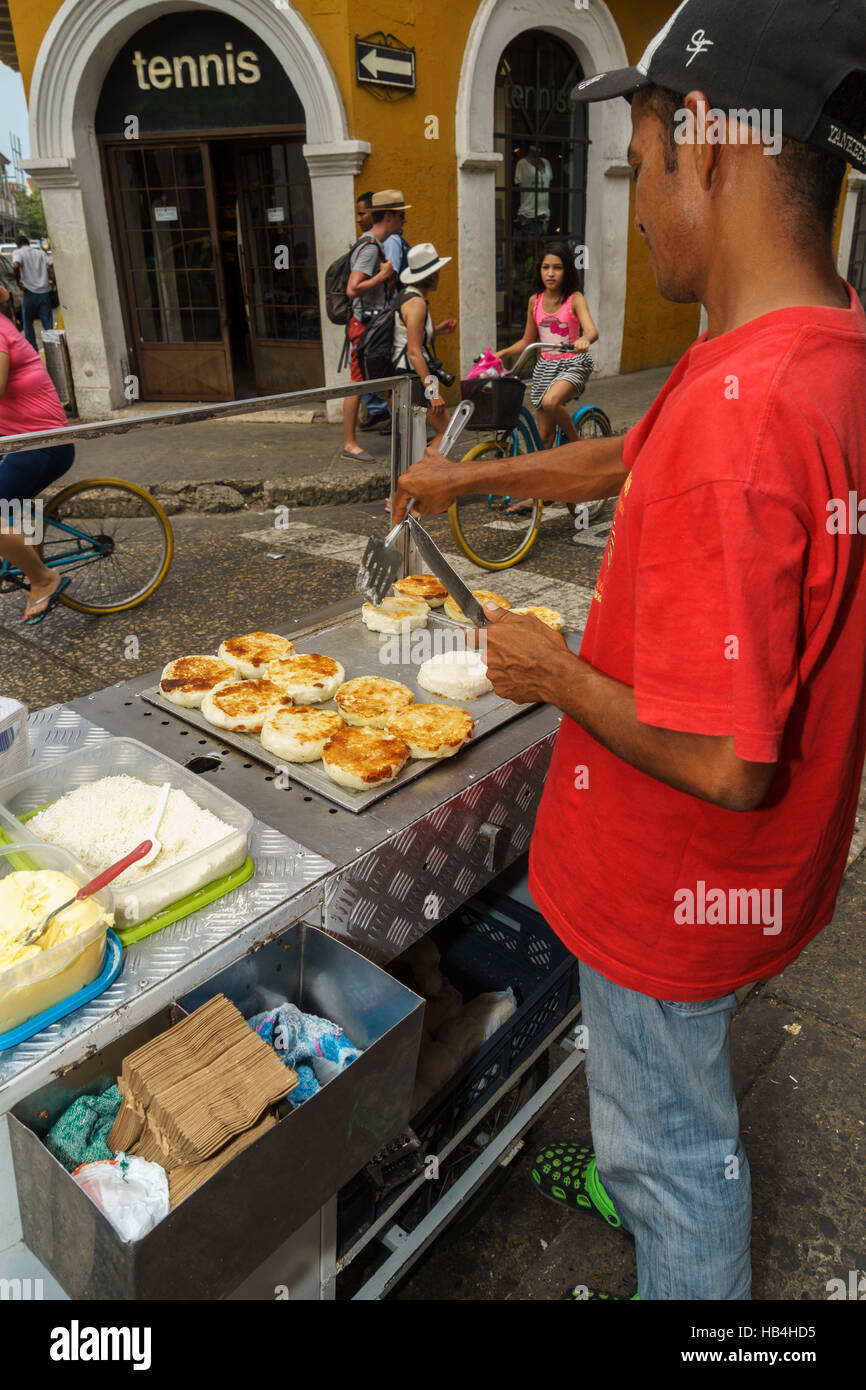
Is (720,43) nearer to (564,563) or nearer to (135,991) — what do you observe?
(135,991)

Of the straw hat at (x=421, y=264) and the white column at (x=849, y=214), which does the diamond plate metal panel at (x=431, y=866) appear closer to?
the straw hat at (x=421, y=264)

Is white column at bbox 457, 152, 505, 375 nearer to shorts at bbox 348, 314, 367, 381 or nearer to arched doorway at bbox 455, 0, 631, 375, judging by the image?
arched doorway at bbox 455, 0, 631, 375

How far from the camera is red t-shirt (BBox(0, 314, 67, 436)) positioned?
16.0ft

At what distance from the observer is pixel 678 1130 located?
163 centimetres

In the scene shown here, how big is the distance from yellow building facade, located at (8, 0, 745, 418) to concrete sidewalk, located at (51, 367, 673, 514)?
0.96 m

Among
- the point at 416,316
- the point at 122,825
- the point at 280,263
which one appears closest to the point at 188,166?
the point at 280,263

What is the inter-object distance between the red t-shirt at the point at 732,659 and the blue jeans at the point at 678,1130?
99 mm

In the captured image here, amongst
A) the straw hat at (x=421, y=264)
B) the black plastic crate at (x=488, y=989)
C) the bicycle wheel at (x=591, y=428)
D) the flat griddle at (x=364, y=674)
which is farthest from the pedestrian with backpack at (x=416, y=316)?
the black plastic crate at (x=488, y=989)

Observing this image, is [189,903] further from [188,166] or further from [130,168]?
[130,168]

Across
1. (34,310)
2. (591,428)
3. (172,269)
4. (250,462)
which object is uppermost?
(172,269)

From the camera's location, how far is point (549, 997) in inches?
93.1

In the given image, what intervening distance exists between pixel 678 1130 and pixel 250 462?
26.5ft

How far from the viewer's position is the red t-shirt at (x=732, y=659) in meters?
1.12
